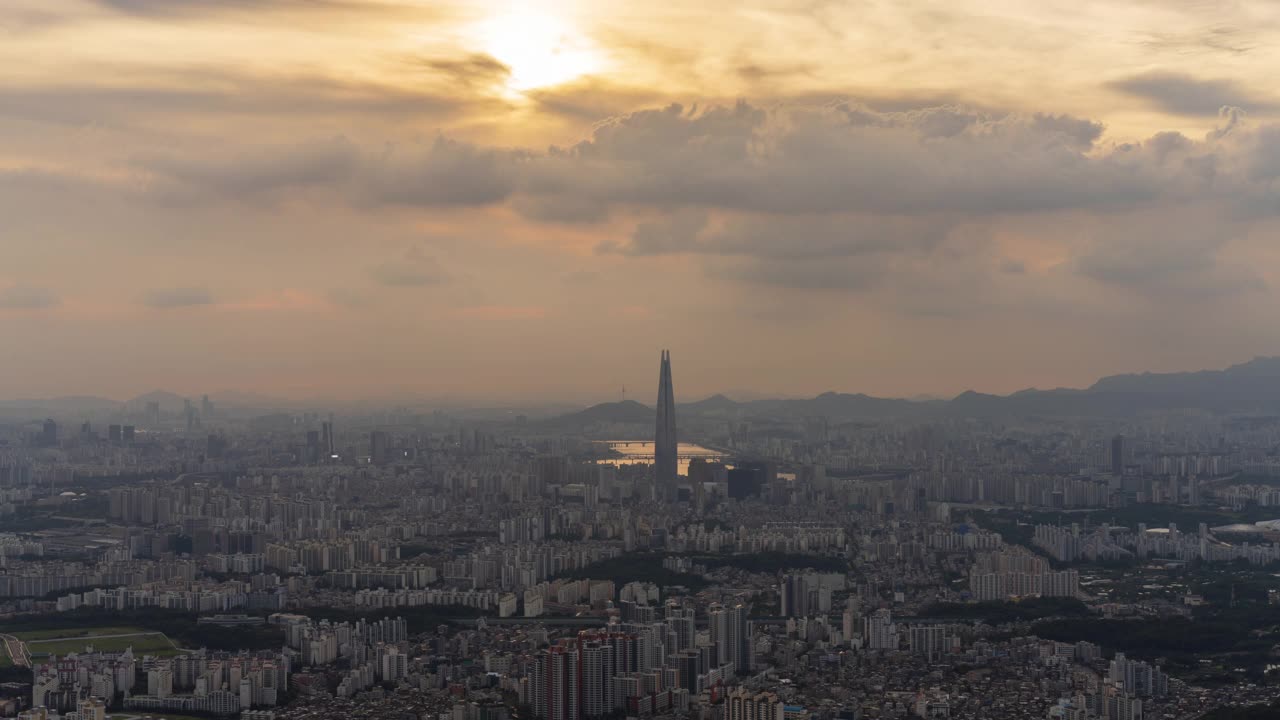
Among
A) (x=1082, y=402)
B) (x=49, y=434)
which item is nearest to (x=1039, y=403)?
(x=1082, y=402)

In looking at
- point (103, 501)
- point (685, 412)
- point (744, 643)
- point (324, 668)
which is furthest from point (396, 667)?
point (685, 412)

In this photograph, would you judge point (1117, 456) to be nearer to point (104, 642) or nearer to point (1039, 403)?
point (1039, 403)

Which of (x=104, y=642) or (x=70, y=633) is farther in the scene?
(x=70, y=633)

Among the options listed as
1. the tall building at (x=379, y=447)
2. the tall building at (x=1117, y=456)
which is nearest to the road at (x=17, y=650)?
the tall building at (x=379, y=447)

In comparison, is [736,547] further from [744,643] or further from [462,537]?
[744,643]

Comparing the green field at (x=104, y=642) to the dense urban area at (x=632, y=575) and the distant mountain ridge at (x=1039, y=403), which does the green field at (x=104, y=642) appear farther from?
the distant mountain ridge at (x=1039, y=403)

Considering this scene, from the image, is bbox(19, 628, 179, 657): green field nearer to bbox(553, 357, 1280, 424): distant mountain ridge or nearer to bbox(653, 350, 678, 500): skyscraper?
bbox(653, 350, 678, 500): skyscraper
